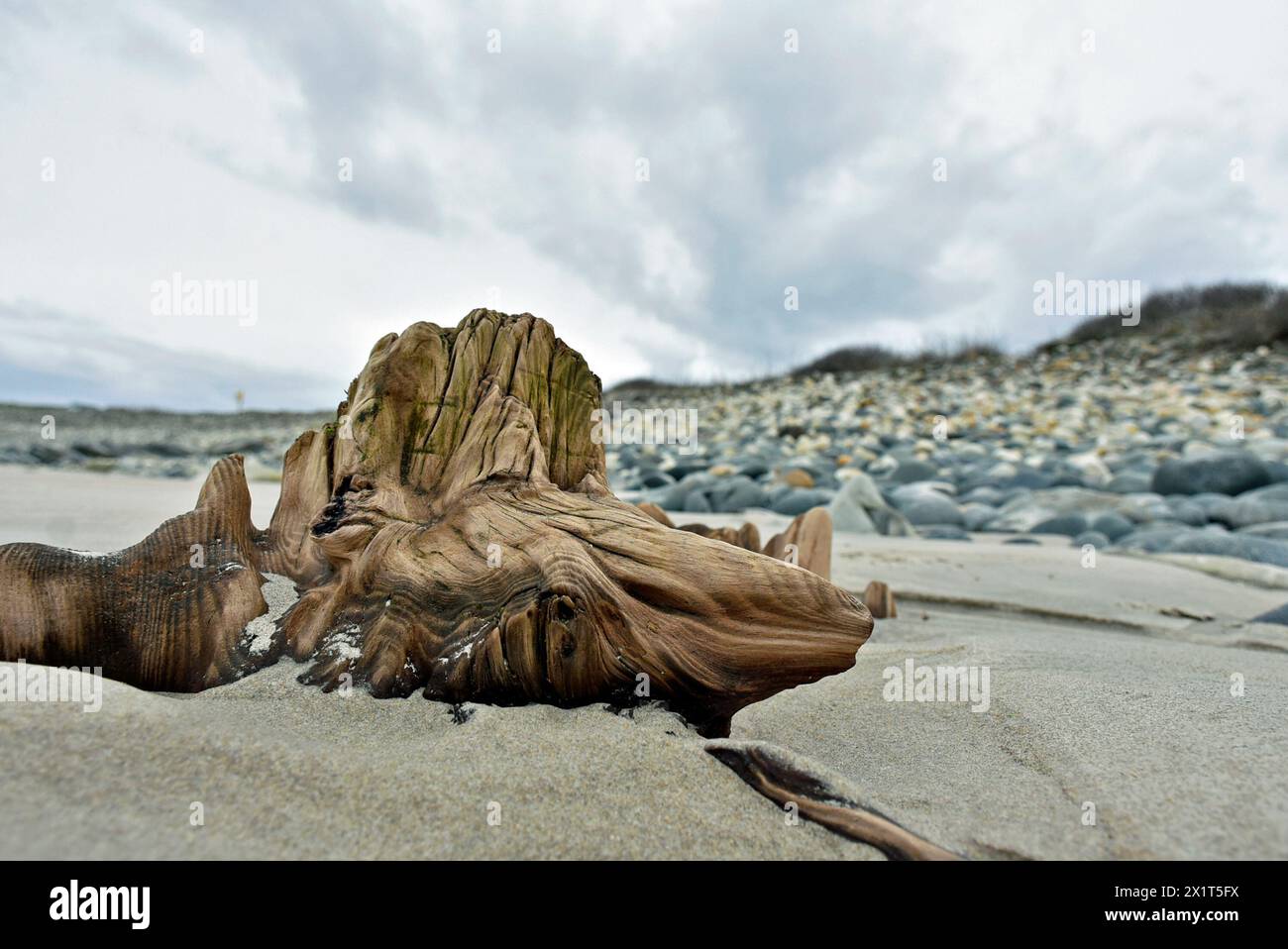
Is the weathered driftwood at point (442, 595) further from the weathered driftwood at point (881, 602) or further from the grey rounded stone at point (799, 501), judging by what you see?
the grey rounded stone at point (799, 501)

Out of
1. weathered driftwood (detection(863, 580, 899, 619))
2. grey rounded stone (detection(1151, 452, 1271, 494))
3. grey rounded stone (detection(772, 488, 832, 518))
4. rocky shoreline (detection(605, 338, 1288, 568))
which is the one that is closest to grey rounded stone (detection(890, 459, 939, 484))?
rocky shoreline (detection(605, 338, 1288, 568))

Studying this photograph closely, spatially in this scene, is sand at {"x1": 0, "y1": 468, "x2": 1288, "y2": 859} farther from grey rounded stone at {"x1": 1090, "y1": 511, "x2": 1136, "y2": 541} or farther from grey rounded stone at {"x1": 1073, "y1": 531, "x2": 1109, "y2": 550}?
grey rounded stone at {"x1": 1090, "y1": 511, "x2": 1136, "y2": 541}

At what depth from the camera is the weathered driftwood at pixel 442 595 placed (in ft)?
4.95

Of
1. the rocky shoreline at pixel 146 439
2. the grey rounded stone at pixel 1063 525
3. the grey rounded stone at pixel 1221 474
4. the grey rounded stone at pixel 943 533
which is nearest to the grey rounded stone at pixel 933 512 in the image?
the grey rounded stone at pixel 943 533

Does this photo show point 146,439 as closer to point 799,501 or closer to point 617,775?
point 799,501

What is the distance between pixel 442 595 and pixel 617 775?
583mm

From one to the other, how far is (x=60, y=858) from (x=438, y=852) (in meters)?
0.48

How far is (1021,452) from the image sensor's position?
8.97 metres

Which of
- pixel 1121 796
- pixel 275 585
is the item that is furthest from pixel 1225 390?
pixel 275 585

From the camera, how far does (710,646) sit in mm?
1548

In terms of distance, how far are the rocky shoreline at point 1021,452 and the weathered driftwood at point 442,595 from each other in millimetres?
4210

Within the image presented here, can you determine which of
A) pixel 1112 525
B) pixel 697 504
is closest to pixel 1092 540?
pixel 1112 525

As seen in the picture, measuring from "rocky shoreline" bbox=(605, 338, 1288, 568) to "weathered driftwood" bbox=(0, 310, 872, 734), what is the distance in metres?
4.21
